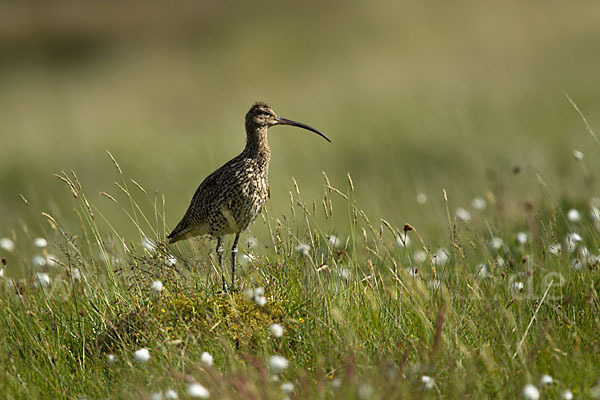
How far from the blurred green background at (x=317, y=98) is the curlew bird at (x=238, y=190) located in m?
0.57

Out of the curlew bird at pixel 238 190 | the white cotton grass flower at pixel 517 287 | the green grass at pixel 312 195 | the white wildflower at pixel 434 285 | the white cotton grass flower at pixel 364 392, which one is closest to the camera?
the white cotton grass flower at pixel 364 392

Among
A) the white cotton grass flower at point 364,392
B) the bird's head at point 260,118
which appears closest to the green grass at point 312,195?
the white cotton grass flower at point 364,392

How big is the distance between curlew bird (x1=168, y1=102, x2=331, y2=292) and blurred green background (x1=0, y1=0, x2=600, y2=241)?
0.57 metres

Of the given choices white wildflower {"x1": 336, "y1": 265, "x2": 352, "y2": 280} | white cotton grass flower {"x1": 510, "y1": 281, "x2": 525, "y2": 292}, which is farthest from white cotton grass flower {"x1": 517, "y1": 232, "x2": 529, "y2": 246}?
white wildflower {"x1": 336, "y1": 265, "x2": 352, "y2": 280}

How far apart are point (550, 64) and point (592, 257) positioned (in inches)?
566

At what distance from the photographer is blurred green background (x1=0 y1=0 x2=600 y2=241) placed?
1183cm

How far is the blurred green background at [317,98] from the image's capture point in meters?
11.8

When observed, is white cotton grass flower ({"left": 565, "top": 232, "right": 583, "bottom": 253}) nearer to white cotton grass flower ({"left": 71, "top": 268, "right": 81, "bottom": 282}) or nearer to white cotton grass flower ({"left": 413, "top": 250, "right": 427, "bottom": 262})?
white cotton grass flower ({"left": 413, "top": 250, "right": 427, "bottom": 262})

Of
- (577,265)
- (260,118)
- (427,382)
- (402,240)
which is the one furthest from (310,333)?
(260,118)

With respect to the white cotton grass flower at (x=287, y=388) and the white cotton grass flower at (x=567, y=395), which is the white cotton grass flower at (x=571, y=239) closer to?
the white cotton grass flower at (x=567, y=395)

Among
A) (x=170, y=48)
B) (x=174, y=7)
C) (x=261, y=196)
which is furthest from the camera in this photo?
(x=174, y=7)

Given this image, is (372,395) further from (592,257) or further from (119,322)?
(592,257)

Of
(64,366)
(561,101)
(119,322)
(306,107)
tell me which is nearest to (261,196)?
(119,322)

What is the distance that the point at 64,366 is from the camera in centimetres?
412
